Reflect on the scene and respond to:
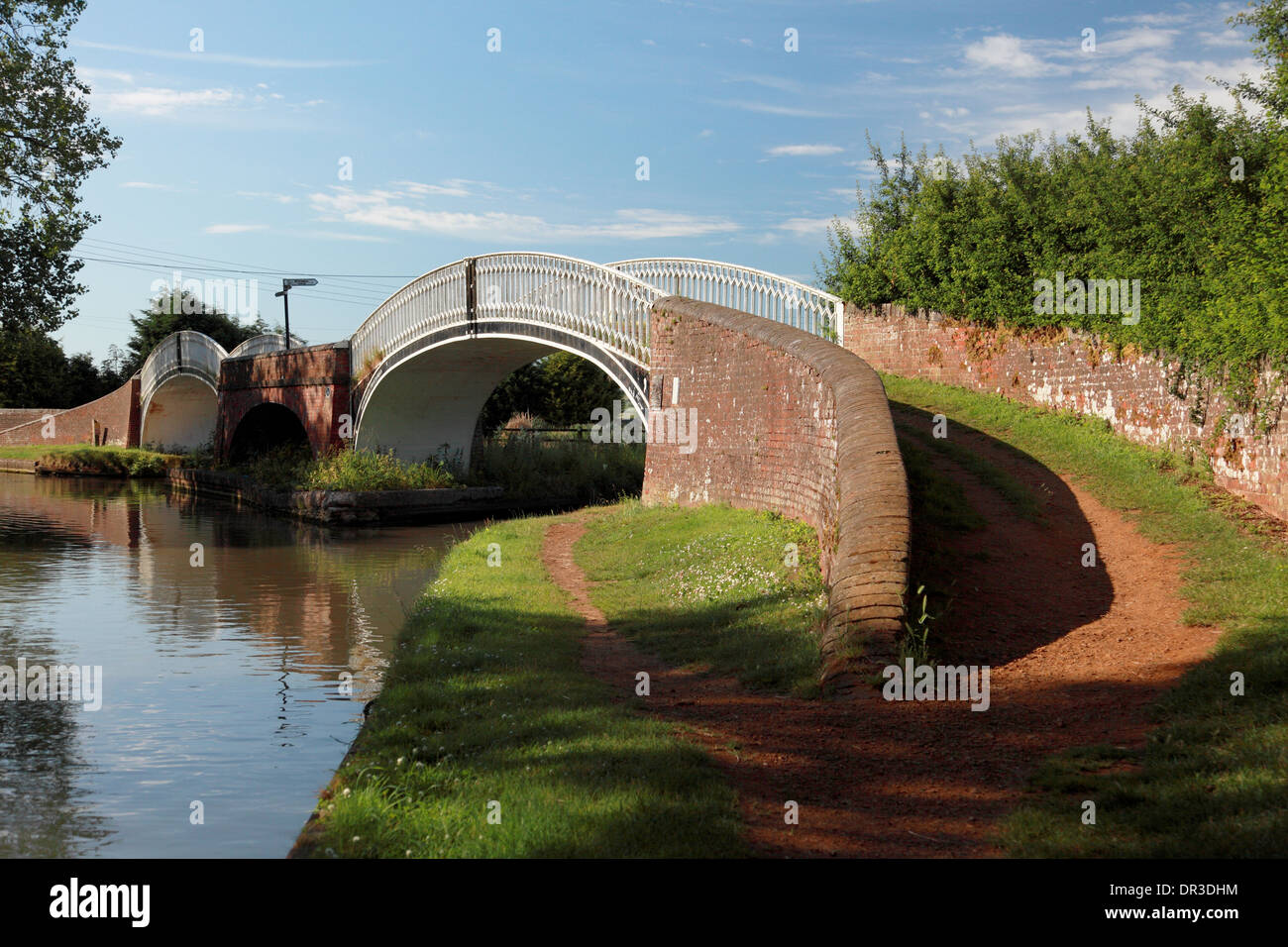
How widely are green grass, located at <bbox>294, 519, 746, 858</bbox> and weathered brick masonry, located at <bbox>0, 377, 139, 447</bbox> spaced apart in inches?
1854

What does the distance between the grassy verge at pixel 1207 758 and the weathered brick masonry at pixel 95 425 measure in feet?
162

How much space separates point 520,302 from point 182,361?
2702 centimetres

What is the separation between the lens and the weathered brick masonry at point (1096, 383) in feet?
35.1

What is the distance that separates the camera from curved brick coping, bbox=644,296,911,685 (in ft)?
24.3

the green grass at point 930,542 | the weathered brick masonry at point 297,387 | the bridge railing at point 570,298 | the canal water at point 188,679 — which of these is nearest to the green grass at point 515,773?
the canal water at point 188,679

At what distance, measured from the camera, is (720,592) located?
33.2ft

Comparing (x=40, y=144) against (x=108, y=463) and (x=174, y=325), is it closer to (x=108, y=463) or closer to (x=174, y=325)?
(x=108, y=463)

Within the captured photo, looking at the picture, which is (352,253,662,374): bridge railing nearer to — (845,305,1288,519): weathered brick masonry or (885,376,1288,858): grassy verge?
(845,305,1288,519): weathered brick masonry

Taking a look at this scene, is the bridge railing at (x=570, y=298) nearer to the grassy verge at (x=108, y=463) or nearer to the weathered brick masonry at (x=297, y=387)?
the weathered brick masonry at (x=297, y=387)

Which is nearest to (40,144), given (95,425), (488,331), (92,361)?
(488,331)

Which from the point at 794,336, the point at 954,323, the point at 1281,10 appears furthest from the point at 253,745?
the point at 954,323

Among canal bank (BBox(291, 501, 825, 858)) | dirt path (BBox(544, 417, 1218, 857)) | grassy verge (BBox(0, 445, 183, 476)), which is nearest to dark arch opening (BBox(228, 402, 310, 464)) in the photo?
grassy verge (BBox(0, 445, 183, 476))

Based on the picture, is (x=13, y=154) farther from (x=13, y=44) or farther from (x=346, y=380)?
(x=346, y=380)
